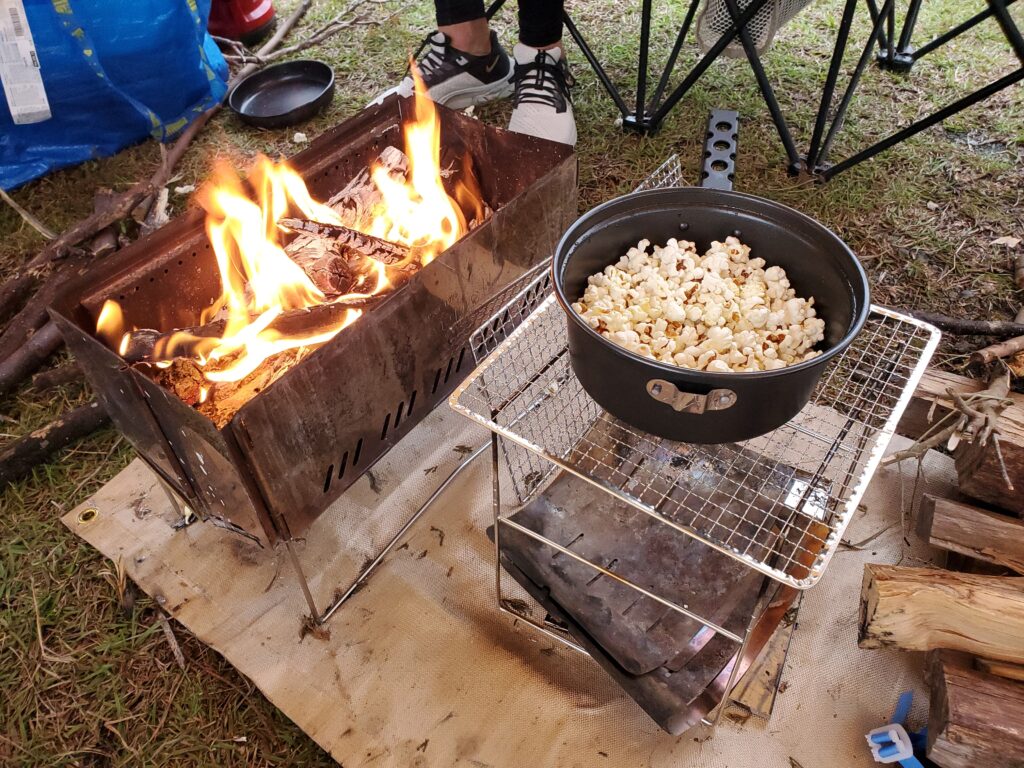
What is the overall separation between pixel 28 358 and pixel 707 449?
7.67ft

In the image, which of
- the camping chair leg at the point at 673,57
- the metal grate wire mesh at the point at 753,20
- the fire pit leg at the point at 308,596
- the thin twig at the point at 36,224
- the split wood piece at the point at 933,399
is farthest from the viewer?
the camping chair leg at the point at 673,57

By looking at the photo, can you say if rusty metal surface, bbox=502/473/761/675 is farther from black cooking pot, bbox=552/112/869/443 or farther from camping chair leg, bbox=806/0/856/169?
camping chair leg, bbox=806/0/856/169

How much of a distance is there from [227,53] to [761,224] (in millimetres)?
3830

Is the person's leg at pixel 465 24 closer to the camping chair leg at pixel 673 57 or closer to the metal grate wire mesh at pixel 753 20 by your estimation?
the camping chair leg at pixel 673 57

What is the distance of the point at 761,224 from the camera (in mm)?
1475

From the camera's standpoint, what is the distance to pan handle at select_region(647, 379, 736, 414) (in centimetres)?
115

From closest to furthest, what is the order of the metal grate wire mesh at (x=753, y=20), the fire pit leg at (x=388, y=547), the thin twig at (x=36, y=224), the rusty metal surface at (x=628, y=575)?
the rusty metal surface at (x=628, y=575) < the fire pit leg at (x=388, y=547) < the thin twig at (x=36, y=224) < the metal grate wire mesh at (x=753, y=20)

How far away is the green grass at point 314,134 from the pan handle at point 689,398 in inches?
48.9

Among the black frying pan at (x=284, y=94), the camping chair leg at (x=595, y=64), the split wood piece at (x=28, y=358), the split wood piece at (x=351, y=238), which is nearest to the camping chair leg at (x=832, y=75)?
the camping chair leg at (x=595, y=64)

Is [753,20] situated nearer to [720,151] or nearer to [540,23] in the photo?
[540,23]

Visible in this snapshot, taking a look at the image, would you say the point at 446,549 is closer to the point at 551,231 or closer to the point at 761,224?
the point at 551,231

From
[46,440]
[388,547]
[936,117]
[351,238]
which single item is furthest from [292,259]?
[936,117]

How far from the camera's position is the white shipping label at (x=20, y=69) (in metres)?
2.83

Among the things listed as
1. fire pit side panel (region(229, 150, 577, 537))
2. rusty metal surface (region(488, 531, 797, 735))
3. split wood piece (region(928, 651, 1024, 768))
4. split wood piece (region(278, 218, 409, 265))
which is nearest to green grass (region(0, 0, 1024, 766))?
fire pit side panel (region(229, 150, 577, 537))
